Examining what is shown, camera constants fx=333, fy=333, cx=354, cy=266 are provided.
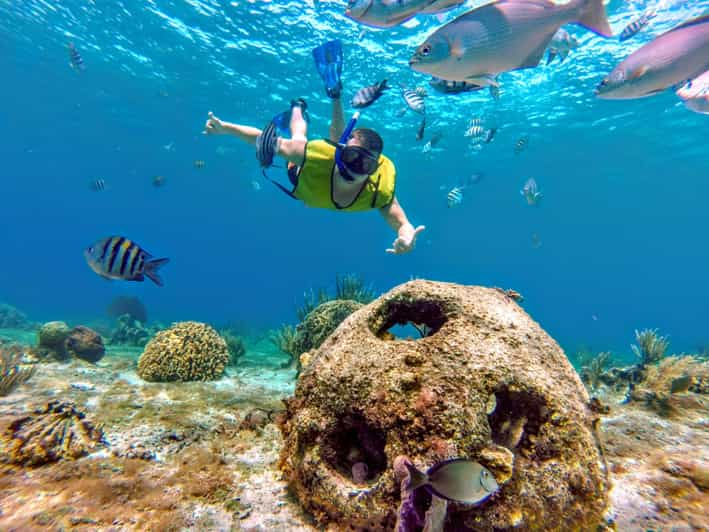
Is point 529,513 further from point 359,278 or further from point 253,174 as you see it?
point 253,174

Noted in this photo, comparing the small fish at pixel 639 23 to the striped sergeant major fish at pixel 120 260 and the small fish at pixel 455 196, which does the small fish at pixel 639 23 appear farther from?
the striped sergeant major fish at pixel 120 260

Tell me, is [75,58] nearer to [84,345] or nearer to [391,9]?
[84,345]

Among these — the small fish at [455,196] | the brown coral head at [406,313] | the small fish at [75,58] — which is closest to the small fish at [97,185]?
the small fish at [75,58]

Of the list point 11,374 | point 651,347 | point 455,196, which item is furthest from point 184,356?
point 651,347

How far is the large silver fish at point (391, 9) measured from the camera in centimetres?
290

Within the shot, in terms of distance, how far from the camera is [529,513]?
209 cm

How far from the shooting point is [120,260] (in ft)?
12.5

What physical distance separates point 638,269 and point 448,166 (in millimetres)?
133735

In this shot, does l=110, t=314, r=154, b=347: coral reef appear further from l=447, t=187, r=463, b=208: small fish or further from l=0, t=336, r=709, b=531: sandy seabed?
l=447, t=187, r=463, b=208: small fish

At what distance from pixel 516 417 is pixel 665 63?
3.46 m

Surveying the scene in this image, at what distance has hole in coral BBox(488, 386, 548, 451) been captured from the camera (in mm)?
2424

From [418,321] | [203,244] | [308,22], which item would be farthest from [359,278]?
[203,244]

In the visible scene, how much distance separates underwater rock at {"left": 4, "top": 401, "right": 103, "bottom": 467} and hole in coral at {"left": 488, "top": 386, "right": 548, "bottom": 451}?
3.74 metres

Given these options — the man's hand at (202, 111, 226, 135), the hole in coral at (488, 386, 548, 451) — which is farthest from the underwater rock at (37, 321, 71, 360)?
the hole in coral at (488, 386, 548, 451)
